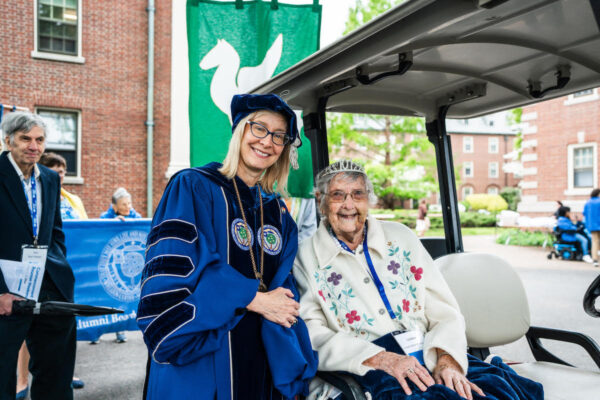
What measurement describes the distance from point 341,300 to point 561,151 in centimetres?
1876

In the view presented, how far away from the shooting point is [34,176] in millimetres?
3018

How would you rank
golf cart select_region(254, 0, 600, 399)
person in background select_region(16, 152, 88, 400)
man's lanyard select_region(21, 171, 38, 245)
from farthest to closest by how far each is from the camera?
person in background select_region(16, 152, 88, 400)
man's lanyard select_region(21, 171, 38, 245)
golf cart select_region(254, 0, 600, 399)

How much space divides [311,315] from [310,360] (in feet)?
0.99

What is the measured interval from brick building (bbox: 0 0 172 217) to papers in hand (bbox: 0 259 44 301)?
10.9m

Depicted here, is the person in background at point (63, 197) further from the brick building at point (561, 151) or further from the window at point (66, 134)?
the brick building at point (561, 151)

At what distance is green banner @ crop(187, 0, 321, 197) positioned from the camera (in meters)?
3.85

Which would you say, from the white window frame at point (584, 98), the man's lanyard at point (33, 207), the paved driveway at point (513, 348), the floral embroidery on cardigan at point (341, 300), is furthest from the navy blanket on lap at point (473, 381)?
the white window frame at point (584, 98)

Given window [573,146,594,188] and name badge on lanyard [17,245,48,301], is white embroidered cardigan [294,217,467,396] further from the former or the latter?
window [573,146,594,188]

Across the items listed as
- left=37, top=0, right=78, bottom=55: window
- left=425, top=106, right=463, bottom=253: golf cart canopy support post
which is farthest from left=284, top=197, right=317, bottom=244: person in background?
left=37, top=0, right=78, bottom=55: window

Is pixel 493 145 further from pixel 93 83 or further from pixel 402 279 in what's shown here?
pixel 402 279

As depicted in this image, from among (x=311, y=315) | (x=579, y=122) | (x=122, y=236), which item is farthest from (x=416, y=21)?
(x=579, y=122)

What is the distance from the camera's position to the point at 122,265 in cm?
491

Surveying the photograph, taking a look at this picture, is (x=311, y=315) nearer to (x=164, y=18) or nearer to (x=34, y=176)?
(x=34, y=176)

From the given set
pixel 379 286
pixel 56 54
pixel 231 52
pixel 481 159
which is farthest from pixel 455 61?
pixel 481 159
